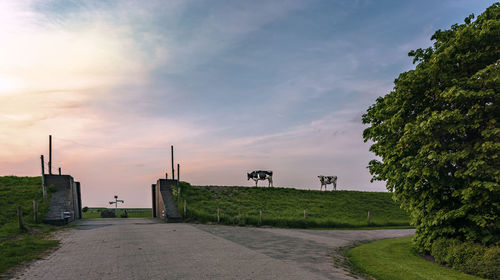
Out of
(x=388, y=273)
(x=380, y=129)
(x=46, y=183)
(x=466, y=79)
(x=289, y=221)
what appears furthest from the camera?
(x=46, y=183)

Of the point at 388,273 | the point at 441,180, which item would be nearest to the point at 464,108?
A: the point at 441,180

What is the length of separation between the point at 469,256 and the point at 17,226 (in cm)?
3061

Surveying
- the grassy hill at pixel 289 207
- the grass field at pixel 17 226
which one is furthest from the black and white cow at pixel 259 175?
the grass field at pixel 17 226

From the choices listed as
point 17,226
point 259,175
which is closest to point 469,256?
point 17,226

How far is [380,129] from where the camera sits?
638 inches

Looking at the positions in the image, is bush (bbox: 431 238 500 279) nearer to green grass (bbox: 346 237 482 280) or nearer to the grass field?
green grass (bbox: 346 237 482 280)

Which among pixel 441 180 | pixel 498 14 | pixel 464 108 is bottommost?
pixel 441 180

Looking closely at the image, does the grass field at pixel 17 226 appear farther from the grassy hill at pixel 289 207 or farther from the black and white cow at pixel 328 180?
the black and white cow at pixel 328 180

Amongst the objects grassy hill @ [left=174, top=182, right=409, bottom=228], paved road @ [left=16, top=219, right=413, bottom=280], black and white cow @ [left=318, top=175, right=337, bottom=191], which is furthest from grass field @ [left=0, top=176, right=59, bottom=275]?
black and white cow @ [left=318, top=175, right=337, bottom=191]

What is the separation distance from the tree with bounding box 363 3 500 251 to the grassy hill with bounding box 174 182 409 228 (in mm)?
17600

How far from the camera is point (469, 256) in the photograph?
12.4 metres

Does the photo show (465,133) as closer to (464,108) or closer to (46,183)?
(464,108)

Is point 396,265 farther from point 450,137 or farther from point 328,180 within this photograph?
point 328,180

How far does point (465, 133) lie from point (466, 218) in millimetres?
3735
